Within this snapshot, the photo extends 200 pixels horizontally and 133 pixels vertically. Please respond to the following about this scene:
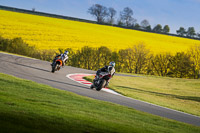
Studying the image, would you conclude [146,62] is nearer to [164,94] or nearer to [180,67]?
[180,67]

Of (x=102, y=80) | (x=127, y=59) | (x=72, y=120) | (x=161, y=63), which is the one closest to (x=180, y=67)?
(x=161, y=63)

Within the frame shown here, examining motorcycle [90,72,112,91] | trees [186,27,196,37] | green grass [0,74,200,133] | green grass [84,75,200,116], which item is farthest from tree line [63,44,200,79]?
trees [186,27,196,37]

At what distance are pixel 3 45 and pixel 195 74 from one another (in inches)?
877

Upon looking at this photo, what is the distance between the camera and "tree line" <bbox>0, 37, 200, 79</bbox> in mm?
31891

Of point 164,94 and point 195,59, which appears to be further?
point 195,59

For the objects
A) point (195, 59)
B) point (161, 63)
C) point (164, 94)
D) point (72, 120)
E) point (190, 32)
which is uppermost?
point (190, 32)

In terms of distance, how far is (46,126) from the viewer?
5.16m

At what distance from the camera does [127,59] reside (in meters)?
35.3

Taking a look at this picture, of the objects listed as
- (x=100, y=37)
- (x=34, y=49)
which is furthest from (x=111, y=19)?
(x=34, y=49)

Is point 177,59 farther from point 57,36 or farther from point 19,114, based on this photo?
point 19,114

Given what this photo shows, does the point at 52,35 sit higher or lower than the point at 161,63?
higher

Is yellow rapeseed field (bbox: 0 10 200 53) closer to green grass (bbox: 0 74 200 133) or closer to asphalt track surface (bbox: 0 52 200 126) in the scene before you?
asphalt track surface (bbox: 0 52 200 126)

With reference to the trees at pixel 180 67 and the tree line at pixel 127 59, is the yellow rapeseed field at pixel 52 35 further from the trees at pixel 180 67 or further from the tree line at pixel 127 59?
the trees at pixel 180 67

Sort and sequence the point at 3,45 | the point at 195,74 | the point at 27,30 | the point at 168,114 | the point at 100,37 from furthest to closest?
the point at 100,37, the point at 27,30, the point at 195,74, the point at 3,45, the point at 168,114
